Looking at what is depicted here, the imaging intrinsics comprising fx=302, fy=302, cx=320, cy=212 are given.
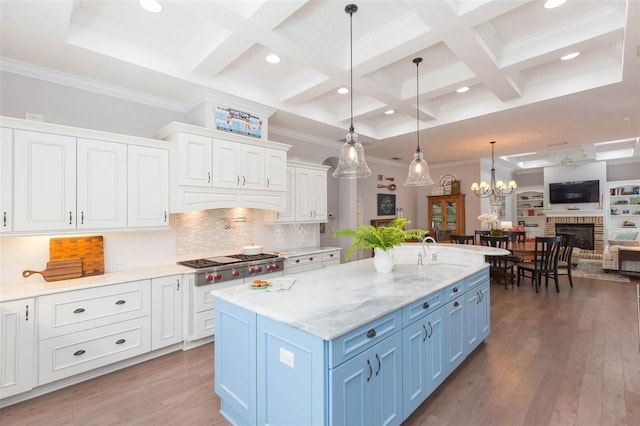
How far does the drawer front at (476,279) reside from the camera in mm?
2815

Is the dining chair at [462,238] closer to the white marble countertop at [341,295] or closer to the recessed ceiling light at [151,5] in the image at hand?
the white marble countertop at [341,295]

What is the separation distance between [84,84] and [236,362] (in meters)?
3.17

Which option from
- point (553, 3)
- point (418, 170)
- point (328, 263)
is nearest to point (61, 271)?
point (328, 263)

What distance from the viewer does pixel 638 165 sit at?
8.82 metres

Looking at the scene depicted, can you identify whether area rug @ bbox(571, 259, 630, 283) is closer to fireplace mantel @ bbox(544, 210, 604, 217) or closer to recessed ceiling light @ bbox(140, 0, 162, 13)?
fireplace mantel @ bbox(544, 210, 604, 217)

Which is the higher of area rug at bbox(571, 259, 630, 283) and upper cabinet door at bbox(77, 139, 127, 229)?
upper cabinet door at bbox(77, 139, 127, 229)

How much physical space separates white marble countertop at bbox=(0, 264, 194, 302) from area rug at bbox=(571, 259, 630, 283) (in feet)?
25.8

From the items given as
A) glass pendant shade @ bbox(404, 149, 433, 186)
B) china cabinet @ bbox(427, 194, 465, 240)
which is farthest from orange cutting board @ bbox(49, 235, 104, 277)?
china cabinet @ bbox(427, 194, 465, 240)

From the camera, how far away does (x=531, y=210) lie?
435 inches

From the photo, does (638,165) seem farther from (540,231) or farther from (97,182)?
(97,182)

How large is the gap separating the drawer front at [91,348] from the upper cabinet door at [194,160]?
148 cm

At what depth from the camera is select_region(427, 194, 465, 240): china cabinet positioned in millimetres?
8312

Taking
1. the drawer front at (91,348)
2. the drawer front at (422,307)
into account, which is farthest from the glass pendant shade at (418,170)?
the drawer front at (91,348)

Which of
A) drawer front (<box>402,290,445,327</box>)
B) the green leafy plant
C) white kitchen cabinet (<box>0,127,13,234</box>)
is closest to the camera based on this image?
drawer front (<box>402,290,445,327</box>)
